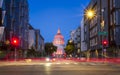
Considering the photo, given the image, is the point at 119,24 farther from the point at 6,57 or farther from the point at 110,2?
the point at 6,57

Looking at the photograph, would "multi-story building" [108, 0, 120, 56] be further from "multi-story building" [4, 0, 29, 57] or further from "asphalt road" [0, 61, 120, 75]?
"asphalt road" [0, 61, 120, 75]

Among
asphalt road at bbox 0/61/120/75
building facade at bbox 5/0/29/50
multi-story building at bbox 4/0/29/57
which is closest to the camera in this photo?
asphalt road at bbox 0/61/120/75

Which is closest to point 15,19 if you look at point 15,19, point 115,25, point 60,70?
point 15,19

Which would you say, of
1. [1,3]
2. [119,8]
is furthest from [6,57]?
[119,8]

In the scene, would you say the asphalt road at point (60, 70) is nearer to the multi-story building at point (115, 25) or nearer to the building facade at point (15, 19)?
the multi-story building at point (115, 25)

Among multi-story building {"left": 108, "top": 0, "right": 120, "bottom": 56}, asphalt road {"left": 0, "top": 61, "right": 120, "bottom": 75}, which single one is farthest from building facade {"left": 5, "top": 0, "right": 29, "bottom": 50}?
asphalt road {"left": 0, "top": 61, "right": 120, "bottom": 75}

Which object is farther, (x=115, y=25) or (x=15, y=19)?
(x=15, y=19)

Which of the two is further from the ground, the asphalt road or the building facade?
the building facade

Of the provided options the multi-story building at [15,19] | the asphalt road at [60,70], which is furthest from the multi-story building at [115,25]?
the asphalt road at [60,70]

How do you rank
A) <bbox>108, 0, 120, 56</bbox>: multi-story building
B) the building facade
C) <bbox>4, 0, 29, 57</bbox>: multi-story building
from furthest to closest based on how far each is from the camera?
the building facade < <bbox>4, 0, 29, 57</bbox>: multi-story building < <bbox>108, 0, 120, 56</bbox>: multi-story building

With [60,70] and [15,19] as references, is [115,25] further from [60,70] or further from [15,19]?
[60,70]

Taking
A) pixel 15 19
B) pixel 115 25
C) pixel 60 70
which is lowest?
pixel 60 70

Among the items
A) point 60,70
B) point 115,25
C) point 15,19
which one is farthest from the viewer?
point 15,19

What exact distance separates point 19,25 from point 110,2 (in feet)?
131
